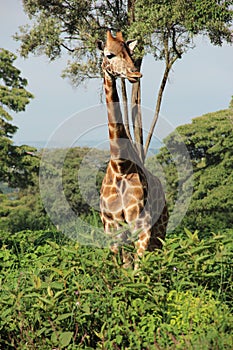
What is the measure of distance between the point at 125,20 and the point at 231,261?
47.7 feet

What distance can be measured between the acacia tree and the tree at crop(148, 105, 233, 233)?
12.7 feet

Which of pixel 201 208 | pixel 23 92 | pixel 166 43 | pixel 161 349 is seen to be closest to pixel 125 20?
pixel 166 43

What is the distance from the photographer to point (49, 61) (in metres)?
18.7

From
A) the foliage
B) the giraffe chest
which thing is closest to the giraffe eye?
the giraffe chest

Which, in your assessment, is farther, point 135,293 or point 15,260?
point 15,260

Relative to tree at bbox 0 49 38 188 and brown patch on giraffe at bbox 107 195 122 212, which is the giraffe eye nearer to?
brown patch on giraffe at bbox 107 195 122 212

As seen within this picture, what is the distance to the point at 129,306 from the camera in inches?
193

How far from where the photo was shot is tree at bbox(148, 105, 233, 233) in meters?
20.9

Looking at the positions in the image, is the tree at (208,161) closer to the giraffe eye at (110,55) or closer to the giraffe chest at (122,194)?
the giraffe chest at (122,194)

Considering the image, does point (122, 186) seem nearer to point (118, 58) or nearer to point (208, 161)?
point (118, 58)

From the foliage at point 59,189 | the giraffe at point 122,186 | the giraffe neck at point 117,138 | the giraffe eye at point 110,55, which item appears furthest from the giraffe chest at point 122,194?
the foliage at point 59,189

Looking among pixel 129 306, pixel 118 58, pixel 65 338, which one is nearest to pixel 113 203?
pixel 118 58

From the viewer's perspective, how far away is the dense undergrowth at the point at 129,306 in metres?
4.53

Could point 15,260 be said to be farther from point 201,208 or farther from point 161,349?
point 201,208
